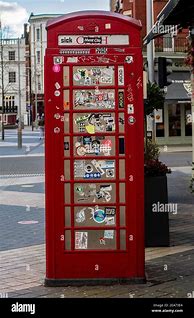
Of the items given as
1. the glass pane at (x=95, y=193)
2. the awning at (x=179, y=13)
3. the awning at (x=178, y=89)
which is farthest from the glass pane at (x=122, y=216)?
the awning at (x=178, y=89)

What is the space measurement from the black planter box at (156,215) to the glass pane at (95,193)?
1.79 meters

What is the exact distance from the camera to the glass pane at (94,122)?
5949mm

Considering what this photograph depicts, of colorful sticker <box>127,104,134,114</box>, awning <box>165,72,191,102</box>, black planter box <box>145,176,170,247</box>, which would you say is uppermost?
awning <box>165,72,191,102</box>

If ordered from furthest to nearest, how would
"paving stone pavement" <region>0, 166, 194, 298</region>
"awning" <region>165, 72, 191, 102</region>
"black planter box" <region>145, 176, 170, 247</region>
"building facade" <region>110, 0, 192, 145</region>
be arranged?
"building facade" <region>110, 0, 192, 145</region>
"awning" <region>165, 72, 191, 102</region>
"black planter box" <region>145, 176, 170, 247</region>
"paving stone pavement" <region>0, 166, 194, 298</region>

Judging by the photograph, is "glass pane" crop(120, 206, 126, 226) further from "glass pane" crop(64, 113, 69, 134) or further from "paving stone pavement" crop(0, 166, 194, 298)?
"glass pane" crop(64, 113, 69, 134)

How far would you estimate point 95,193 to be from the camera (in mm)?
6043

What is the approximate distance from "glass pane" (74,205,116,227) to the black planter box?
1779 mm

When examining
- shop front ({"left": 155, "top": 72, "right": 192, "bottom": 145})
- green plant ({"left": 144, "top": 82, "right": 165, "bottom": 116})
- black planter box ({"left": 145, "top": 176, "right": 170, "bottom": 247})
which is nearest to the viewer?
black planter box ({"left": 145, "top": 176, "right": 170, "bottom": 247})

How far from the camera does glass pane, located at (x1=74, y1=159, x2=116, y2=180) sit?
6000mm

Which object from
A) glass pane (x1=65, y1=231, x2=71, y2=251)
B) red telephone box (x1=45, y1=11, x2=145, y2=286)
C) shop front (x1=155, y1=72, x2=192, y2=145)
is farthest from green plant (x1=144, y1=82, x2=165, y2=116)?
shop front (x1=155, y1=72, x2=192, y2=145)

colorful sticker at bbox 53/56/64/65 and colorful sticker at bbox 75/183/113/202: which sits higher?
colorful sticker at bbox 53/56/64/65
